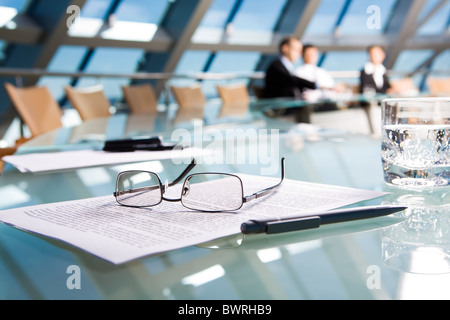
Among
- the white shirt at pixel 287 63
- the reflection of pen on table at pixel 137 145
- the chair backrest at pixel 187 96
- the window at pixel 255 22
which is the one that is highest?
the window at pixel 255 22

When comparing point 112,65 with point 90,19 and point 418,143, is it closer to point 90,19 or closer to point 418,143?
point 90,19

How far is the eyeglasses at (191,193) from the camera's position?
59 centimetres

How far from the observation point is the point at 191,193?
2.06 feet

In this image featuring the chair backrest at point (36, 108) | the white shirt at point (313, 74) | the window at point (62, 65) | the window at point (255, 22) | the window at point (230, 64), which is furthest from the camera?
the window at point (230, 64)

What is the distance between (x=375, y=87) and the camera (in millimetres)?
6121

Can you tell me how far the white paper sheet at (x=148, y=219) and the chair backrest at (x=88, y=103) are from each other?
8.68 ft

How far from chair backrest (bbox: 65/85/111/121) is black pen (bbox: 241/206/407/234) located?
9.24 feet

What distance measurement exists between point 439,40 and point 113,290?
13.5m

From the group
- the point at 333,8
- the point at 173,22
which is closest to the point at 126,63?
the point at 173,22

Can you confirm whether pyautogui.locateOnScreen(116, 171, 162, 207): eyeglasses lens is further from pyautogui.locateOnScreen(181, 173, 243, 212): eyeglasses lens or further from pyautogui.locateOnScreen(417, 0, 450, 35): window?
pyautogui.locateOnScreen(417, 0, 450, 35): window

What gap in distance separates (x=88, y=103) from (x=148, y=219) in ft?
9.98

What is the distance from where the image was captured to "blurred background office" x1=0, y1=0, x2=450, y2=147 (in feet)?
23.3

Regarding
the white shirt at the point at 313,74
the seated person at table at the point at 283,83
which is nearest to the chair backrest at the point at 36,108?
the seated person at table at the point at 283,83

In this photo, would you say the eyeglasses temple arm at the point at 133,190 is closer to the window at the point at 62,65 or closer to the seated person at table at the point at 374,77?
the seated person at table at the point at 374,77
